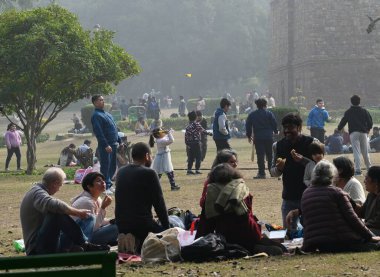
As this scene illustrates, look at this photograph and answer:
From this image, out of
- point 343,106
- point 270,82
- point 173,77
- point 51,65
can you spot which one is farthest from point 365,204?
point 173,77

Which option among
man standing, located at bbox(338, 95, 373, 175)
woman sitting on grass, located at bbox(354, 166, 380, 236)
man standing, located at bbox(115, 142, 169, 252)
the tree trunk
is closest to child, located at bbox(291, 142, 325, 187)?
woman sitting on grass, located at bbox(354, 166, 380, 236)

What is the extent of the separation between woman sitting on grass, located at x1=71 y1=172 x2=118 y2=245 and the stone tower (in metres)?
45.9

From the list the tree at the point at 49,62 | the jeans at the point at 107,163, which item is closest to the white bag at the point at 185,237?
the jeans at the point at 107,163

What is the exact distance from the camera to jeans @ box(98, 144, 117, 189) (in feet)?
49.1

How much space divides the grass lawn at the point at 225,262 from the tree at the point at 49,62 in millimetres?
1876

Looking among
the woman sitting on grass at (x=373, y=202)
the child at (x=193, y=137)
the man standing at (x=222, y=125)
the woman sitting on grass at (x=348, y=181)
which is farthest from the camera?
the child at (x=193, y=137)

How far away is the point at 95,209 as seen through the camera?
9.27m

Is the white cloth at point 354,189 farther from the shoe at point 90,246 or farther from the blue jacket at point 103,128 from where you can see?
the blue jacket at point 103,128

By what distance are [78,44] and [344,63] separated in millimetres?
34801

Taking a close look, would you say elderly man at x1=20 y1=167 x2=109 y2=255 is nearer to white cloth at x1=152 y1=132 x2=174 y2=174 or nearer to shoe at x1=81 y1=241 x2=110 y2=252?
shoe at x1=81 y1=241 x2=110 y2=252

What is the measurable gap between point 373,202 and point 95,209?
2.65m

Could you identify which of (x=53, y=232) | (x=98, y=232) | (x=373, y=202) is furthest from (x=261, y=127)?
(x=53, y=232)

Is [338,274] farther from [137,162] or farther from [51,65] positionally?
[51,65]

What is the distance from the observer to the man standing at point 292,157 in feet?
31.9
